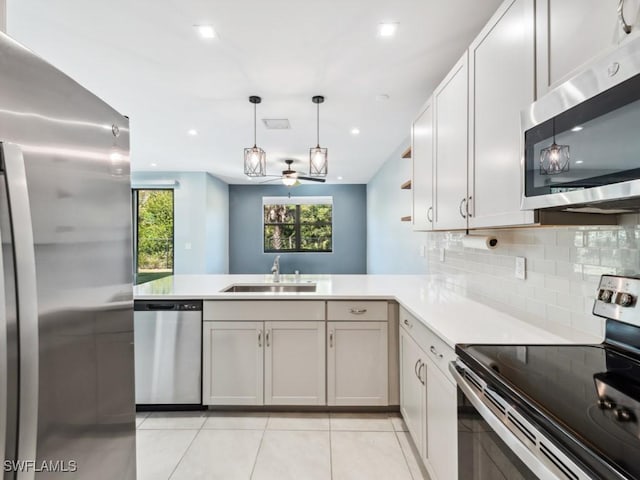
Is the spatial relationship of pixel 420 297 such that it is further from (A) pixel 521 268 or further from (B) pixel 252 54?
(B) pixel 252 54

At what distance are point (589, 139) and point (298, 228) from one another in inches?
301

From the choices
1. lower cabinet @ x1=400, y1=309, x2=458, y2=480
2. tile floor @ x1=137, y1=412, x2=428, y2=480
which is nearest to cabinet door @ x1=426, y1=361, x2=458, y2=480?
lower cabinet @ x1=400, y1=309, x2=458, y2=480

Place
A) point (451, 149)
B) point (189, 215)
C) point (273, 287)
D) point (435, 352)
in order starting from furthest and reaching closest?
point (189, 215)
point (273, 287)
point (451, 149)
point (435, 352)

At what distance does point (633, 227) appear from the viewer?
1.17 metres

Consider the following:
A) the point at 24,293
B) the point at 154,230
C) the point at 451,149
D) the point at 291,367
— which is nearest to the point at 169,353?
the point at 291,367

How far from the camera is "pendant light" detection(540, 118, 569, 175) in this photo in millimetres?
979

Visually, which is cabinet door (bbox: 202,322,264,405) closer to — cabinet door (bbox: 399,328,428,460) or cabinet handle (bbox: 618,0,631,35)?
cabinet door (bbox: 399,328,428,460)

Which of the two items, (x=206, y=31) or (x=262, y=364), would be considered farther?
(x=262, y=364)

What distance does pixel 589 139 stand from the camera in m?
0.90

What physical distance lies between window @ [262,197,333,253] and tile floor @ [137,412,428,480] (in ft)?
19.9

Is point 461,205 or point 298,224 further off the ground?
point 298,224

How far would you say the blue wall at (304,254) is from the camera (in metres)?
8.31

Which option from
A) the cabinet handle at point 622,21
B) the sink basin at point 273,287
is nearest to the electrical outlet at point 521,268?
the cabinet handle at point 622,21

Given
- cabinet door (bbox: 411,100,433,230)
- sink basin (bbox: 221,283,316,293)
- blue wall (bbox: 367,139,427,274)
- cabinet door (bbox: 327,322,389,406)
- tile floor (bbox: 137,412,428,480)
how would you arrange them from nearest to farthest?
tile floor (bbox: 137,412,428,480), cabinet door (bbox: 411,100,433,230), cabinet door (bbox: 327,322,389,406), sink basin (bbox: 221,283,316,293), blue wall (bbox: 367,139,427,274)
